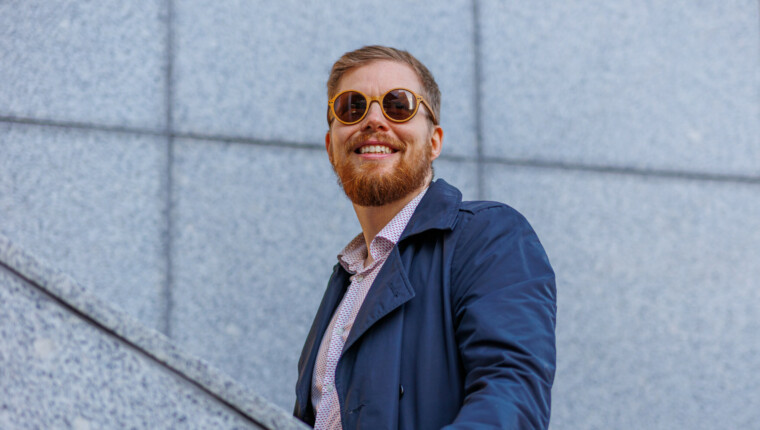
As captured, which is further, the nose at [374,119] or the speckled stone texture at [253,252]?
the speckled stone texture at [253,252]

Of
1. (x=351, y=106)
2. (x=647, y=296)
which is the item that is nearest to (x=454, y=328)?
(x=351, y=106)

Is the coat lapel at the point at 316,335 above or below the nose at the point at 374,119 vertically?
below

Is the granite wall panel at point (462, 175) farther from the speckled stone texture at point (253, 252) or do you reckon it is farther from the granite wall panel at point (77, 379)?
the granite wall panel at point (77, 379)

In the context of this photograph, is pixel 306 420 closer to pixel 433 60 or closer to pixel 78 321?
pixel 78 321

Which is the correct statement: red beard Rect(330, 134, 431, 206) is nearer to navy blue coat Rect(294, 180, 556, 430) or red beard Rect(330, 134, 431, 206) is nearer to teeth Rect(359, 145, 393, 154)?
teeth Rect(359, 145, 393, 154)

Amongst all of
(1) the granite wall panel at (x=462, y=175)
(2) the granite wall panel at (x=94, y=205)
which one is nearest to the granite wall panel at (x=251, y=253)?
(2) the granite wall panel at (x=94, y=205)

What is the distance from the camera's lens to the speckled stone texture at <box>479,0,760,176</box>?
4.25 meters

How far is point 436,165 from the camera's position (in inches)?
158

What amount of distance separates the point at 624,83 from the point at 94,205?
9.22ft

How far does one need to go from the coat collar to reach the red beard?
6.3 inches

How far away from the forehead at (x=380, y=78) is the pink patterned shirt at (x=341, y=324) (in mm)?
324

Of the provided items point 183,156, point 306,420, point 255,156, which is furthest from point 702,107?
point 306,420

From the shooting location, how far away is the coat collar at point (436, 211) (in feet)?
6.31

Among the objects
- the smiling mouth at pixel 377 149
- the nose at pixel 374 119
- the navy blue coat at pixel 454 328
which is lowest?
the navy blue coat at pixel 454 328
